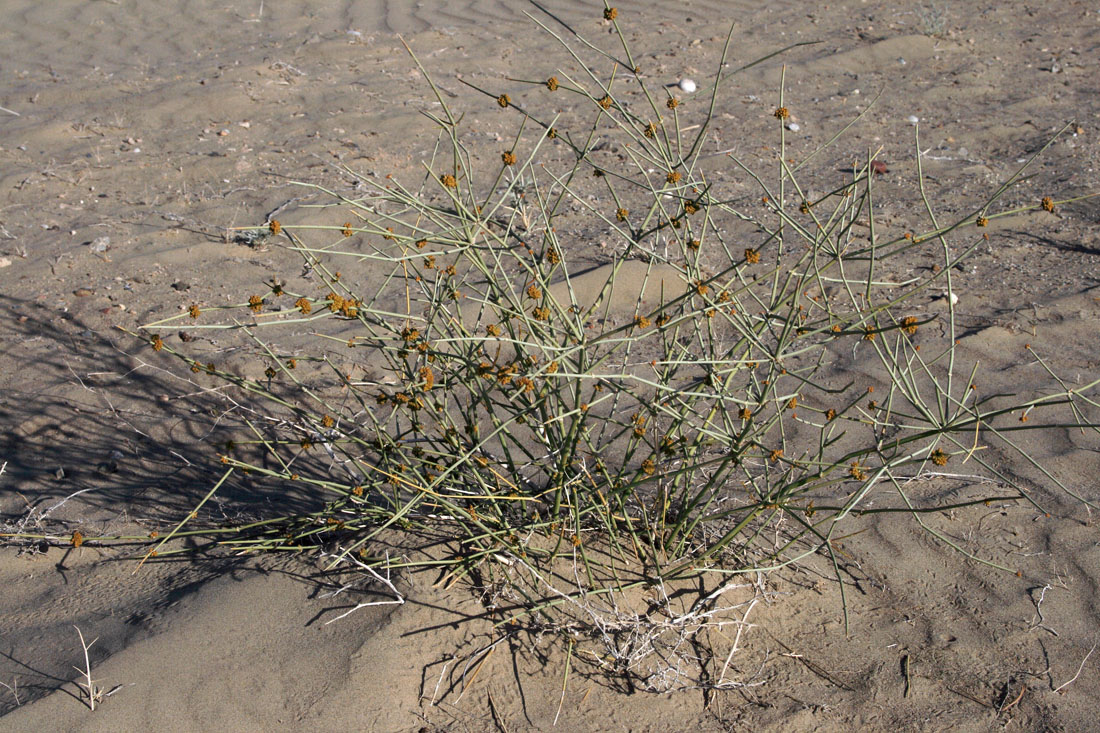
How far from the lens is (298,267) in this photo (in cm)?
394

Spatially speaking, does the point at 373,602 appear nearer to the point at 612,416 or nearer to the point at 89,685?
the point at 89,685

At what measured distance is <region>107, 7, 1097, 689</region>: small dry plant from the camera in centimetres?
170

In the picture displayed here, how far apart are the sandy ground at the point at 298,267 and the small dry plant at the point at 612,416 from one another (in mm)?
135

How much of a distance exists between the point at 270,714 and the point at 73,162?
412cm

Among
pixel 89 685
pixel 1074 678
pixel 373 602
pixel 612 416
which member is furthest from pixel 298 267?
pixel 1074 678

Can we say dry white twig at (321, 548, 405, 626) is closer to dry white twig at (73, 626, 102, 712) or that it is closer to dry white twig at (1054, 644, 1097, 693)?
dry white twig at (73, 626, 102, 712)

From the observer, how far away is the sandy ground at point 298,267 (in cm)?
190

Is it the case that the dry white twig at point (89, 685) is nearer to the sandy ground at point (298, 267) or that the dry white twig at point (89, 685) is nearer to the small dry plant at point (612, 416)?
the sandy ground at point (298, 267)

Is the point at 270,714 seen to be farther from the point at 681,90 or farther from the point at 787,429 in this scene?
the point at 681,90

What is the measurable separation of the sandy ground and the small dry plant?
0.13m

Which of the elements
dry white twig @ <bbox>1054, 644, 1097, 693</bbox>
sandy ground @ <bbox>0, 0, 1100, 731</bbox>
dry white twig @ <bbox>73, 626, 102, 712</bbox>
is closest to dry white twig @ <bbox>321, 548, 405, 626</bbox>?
sandy ground @ <bbox>0, 0, 1100, 731</bbox>

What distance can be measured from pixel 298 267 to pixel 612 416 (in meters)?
1.93

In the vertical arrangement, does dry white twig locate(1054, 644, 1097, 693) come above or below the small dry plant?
below

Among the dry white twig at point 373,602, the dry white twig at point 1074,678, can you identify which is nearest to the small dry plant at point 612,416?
the dry white twig at point 373,602
